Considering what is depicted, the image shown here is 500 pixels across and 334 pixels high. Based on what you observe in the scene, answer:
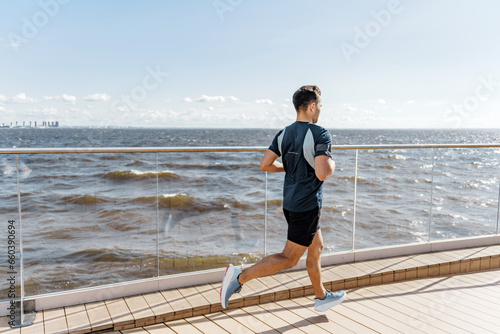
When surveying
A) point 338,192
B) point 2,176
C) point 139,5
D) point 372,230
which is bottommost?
point 372,230

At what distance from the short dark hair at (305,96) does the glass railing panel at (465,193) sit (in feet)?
7.34

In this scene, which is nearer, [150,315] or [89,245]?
[150,315]

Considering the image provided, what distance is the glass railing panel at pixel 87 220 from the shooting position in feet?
8.86

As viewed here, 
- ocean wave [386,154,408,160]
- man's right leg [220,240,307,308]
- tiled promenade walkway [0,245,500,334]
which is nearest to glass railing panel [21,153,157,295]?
tiled promenade walkway [0,245,500,334]

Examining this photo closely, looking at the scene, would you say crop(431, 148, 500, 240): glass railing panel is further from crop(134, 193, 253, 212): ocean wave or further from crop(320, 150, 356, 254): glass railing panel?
crop(134, 193, 253, 212): ocean wave

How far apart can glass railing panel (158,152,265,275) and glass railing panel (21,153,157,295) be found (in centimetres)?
11

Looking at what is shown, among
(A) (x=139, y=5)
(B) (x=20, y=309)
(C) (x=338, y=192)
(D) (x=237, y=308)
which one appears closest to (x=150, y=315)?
(D) (x=237, y=308)

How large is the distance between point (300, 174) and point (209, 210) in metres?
1.18

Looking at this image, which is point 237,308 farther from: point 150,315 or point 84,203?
point 84,203

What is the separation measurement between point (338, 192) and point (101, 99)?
58.1 m

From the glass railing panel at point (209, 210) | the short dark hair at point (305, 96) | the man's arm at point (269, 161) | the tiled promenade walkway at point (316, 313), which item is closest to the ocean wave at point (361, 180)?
the tiled promenade walkway at point (316, 313)

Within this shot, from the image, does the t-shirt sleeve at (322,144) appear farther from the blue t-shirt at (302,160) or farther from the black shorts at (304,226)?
the black shorts at (304,226)

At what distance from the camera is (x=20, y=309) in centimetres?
257

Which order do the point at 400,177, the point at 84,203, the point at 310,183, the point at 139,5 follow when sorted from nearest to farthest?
the point at 310,183 < the point at 84,203 < the point at 400,177 < the point at 139,5
